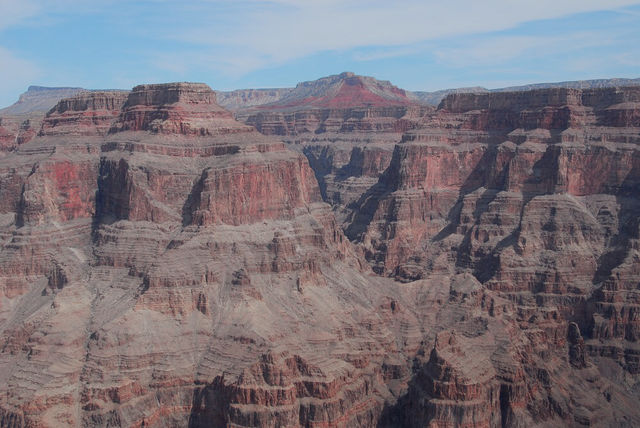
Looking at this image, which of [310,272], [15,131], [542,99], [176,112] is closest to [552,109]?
[542,99]

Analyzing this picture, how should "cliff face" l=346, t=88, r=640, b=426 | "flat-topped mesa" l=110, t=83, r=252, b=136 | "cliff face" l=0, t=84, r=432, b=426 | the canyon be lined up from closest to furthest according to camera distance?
"cliff face" l=0, t=84, r=432, b=426, the canyon, "flat-topped mesa" l=110, t=83, r=252, b=136, "cliff face" l=346, t=88, r=640, b=426

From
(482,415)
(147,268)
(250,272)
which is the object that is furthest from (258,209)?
(482,415)

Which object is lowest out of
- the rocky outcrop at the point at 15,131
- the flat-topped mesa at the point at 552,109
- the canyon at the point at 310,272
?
the canyon at the point at 310,272

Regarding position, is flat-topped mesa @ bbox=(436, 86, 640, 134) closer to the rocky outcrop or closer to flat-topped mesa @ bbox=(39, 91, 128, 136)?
flat-topped mesa @ bbox=(39, 91, 128, 136)

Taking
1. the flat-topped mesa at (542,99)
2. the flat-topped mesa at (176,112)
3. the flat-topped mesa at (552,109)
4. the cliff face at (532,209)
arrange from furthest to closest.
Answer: the flat-topped mesa at (542,99)
the flat-topped mesa at (552,109)
the cliff face at (532,209)
the flat-topped mesa at (176,112)

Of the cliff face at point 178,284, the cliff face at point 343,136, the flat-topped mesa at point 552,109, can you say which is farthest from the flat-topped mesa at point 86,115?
the flat-topped mesa at point 552,109

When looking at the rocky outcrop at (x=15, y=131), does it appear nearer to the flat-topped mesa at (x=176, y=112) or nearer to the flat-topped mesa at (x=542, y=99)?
the flat-topped mesa at (x=176, y=112)

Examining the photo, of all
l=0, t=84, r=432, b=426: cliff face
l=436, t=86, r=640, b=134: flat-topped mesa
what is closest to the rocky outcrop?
l=0, t=84, r=432, b=426: cliff face
